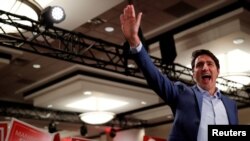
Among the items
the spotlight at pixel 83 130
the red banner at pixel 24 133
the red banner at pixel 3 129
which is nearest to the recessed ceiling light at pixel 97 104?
the spotlight at pixel 83 130

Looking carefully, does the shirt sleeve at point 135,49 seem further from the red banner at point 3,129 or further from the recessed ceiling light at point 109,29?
the recessed ceiling light at point 109,29

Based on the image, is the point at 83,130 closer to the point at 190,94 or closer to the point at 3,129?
the point at 3,129

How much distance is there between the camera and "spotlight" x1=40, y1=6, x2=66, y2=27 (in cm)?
464

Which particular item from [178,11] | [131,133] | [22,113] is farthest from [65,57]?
[131,133]

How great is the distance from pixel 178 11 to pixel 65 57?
6.10ft

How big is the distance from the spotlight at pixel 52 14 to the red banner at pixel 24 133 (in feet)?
6.94

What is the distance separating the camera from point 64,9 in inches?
199

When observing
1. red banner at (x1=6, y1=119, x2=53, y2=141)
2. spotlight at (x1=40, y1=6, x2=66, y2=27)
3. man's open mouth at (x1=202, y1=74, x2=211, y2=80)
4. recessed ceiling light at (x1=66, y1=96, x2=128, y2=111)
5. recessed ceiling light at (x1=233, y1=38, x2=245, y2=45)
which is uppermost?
recessed ceiling light at (x1=233, y1=38, x2=245, y2=45)

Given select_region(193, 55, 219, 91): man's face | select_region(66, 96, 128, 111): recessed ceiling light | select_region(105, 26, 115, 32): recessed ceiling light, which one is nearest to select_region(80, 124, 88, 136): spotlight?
select_region(66, 96, 128, 111): recessed ceiling light

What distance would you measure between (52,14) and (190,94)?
11.4ft

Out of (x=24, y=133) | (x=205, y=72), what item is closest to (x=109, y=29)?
(x=24, y=133)

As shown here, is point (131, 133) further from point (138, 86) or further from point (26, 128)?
point (26, 128)

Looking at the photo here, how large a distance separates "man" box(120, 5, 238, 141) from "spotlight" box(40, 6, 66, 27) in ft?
10.9

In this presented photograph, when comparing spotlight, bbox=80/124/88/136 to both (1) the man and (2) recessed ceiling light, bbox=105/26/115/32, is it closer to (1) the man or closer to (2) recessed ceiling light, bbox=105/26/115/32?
(2) recessed ceiling light, bbox=105/26/115/32
